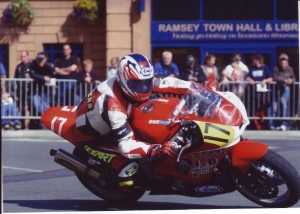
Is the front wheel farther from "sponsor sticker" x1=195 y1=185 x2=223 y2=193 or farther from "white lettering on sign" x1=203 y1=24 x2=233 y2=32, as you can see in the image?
"white lettering on sign" x1=203 y1=24 x2=233 y2=32

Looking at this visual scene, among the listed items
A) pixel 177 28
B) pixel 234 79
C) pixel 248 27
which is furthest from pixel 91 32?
pixel 234 79

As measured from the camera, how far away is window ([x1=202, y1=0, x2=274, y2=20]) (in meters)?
17.6

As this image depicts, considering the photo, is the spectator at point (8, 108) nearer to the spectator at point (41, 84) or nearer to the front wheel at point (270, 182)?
the spectator at point (41, 84)

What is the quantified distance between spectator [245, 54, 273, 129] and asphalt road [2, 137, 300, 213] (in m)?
3.81

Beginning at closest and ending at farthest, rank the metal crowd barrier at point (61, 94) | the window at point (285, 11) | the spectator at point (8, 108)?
1. the metal crowd barrier at point (61, 94)
2. the spectator at point (8, 108)
3. the window at point (285, 11)

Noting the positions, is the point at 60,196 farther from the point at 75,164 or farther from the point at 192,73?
the point at 192,73

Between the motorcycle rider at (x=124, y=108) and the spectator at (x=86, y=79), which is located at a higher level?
the spectator at (x=86, y=79)

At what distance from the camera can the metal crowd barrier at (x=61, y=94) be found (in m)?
16.1

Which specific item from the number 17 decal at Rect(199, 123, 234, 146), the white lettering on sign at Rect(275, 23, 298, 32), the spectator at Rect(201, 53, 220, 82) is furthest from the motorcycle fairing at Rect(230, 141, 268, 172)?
the white lettering on sign at Rect(275, 23, 298, 32)

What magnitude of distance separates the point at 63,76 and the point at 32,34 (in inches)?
170

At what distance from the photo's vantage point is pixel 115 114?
Answer: 7812 millimetres

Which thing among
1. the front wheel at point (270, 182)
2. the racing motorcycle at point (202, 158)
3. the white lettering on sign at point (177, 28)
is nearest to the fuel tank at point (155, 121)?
the racing motorcycle at point (202, 158)

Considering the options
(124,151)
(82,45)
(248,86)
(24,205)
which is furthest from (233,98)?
(82,45)

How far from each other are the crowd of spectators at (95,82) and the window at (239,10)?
925 millimetres
